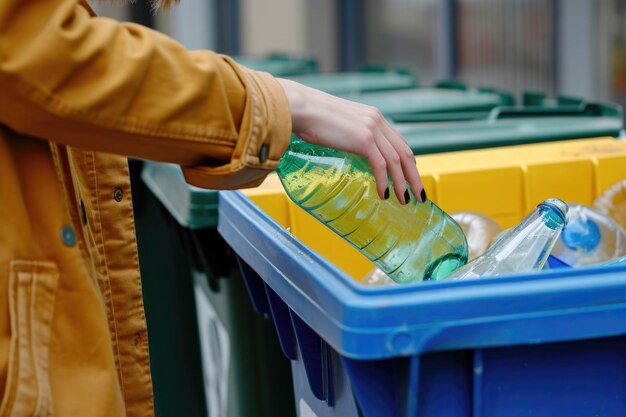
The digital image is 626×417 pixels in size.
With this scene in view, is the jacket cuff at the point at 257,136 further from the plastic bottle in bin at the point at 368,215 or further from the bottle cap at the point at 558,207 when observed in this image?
the bottle cap at the point at 558,207

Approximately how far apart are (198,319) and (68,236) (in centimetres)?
164

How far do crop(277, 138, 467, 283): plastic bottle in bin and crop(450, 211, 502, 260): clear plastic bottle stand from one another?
0.26m

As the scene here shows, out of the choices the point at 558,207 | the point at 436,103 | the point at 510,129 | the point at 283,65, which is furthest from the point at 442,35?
the point at 558,207

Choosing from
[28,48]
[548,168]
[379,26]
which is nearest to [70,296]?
[28,48]

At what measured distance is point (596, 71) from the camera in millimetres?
6219

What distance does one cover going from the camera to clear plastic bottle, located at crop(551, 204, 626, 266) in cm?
210

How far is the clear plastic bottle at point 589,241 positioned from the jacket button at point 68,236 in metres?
1.11

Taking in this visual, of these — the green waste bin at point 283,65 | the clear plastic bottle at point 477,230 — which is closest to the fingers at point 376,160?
the clear plastic bottle at point 477,230

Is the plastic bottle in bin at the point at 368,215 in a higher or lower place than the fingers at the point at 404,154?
lower

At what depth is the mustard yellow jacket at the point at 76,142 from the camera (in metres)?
1.19

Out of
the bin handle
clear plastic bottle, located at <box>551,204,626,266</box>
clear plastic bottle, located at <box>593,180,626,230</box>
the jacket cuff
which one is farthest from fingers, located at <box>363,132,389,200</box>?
the bin handle

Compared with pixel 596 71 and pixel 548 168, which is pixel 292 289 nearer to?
pixel 548 168

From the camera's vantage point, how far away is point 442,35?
845 centimetres

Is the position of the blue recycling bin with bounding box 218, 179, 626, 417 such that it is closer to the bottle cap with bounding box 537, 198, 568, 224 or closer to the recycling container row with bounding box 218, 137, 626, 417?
the recycling container row with bounding box 218, 137, 626, 417
